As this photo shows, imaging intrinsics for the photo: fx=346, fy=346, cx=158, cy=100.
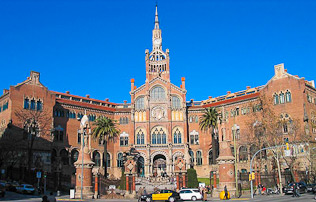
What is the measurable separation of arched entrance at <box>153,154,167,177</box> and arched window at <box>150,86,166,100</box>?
12.8m

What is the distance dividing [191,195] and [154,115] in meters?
39.0

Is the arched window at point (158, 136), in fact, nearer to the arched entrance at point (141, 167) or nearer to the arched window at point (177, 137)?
the arched window at point (177, 137)

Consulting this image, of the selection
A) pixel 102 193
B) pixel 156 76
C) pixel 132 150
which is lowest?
pixel 102 193

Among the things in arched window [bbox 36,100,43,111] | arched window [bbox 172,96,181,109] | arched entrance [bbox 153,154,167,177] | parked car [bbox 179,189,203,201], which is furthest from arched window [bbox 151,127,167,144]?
parked car [bbox 179,189,203,201]

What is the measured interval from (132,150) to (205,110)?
1834 centimetres

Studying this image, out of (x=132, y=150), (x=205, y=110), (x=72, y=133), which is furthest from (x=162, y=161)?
(x=72, y=133)

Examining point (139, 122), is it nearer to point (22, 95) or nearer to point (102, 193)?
point (22, 95)

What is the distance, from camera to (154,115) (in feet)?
248

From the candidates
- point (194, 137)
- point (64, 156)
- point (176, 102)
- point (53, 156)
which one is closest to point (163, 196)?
point (53, 156)

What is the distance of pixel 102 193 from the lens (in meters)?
41.9

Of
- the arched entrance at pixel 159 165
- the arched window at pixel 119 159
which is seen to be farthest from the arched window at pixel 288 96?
the arched window at pixel 119 159

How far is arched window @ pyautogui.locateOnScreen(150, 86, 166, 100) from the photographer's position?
253ft

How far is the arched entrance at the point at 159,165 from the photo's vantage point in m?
74.3

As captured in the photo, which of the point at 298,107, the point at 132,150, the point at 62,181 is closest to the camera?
the point at 62,181
